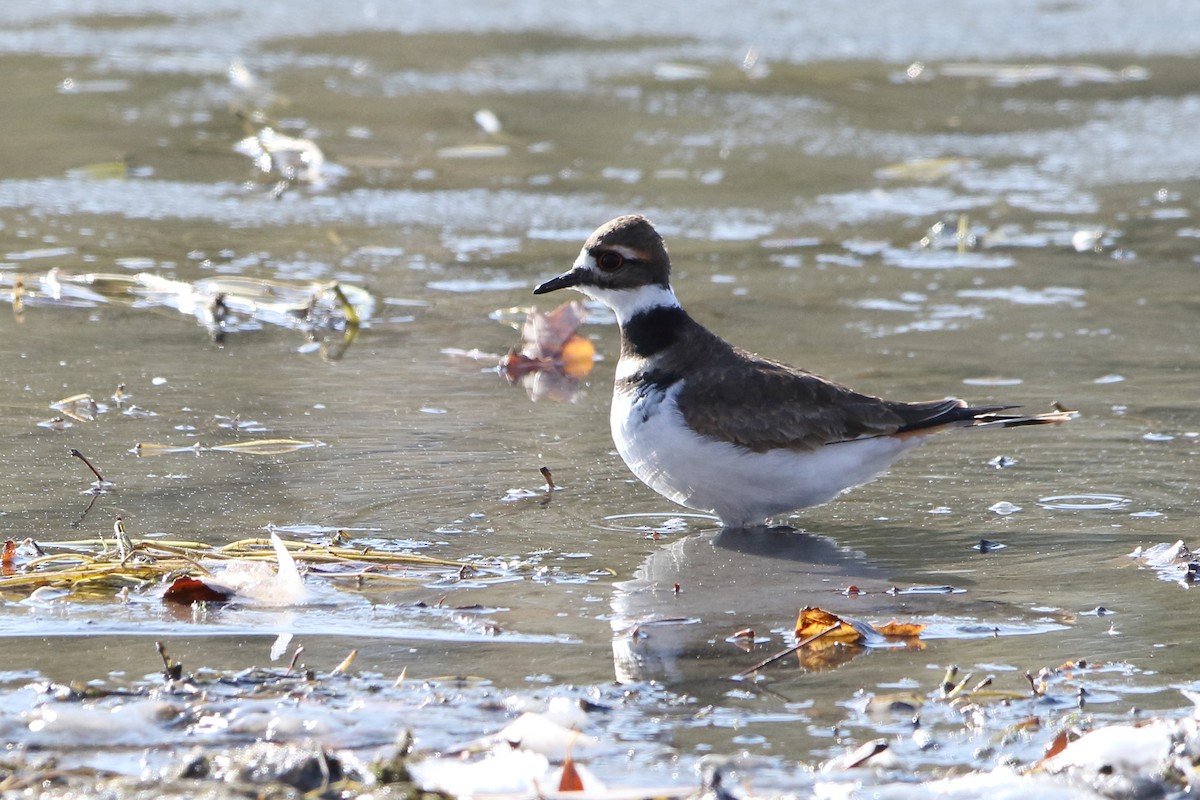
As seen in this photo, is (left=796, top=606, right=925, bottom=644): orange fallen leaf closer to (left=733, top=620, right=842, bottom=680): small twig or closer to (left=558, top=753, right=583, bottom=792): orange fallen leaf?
(left=733, top=620, right=842, bottom=680): small twig

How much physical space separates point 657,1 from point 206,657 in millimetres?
11518

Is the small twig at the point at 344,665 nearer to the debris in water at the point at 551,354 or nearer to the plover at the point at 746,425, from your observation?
the plover at the point at 746,425

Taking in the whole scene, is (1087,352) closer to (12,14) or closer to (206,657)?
(206,657)

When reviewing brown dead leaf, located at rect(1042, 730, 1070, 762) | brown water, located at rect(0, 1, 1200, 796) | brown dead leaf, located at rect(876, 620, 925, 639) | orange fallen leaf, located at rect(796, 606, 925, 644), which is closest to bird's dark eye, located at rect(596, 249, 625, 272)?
brown water, located at rect(0, 1, 1200, 796)

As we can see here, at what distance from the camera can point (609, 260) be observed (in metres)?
5.89

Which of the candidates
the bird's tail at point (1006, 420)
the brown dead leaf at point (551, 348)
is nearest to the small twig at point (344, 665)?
the bird's tail at point (1006, 420)

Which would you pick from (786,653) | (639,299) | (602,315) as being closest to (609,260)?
(639,299)

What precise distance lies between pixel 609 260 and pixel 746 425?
0.85 metres

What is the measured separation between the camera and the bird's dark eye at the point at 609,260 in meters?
5.88

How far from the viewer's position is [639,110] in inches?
465

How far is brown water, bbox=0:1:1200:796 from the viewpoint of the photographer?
4.39 meters

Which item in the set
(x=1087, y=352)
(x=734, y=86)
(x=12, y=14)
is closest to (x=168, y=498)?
(x=1087, y=352)

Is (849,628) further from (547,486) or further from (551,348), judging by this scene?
(551,348)

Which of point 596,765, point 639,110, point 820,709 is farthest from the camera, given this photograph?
point 639,110
